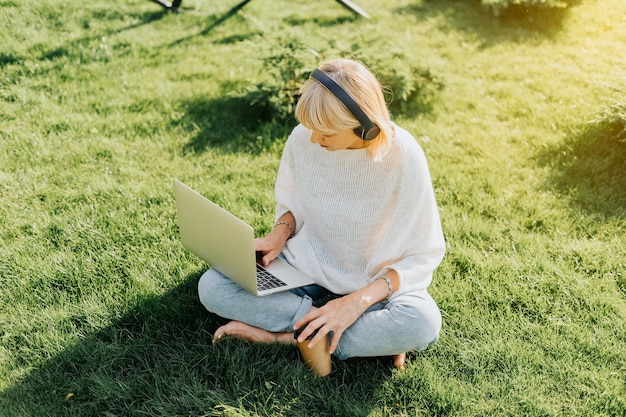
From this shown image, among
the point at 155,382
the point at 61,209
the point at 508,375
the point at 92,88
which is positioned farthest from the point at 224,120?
the point at 508,375

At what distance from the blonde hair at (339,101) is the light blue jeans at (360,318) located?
780 mm

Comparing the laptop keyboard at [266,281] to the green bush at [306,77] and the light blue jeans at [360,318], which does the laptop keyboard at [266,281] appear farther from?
the green bush at [306,77]

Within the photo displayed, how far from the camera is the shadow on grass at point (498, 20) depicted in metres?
7.09


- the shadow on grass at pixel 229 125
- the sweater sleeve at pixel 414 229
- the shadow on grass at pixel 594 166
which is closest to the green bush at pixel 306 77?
the shadow on grass at pixel 229 125

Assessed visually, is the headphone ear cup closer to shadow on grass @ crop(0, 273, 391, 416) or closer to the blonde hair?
the blonde hair

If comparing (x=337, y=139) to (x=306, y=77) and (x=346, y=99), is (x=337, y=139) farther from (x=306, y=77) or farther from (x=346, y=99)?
(x=306, y=77)

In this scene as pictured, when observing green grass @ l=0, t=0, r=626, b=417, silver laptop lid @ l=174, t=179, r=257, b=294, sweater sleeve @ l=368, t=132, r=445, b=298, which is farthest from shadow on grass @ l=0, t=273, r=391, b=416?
sweater sleeve @ l=368, t=132, r=445, b=298

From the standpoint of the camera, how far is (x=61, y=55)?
5703 mm

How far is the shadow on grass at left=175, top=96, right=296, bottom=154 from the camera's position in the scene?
4750mm

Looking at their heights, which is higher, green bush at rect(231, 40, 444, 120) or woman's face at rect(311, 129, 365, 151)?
woman's face at rect(311, 129, 365, 151)

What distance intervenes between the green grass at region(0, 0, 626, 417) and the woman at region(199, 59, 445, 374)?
7.9 inches

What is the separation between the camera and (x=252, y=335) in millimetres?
2854

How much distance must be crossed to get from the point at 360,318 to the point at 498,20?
5.90 meters

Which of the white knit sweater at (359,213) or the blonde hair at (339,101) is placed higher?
the blonde hair at (339,101)
